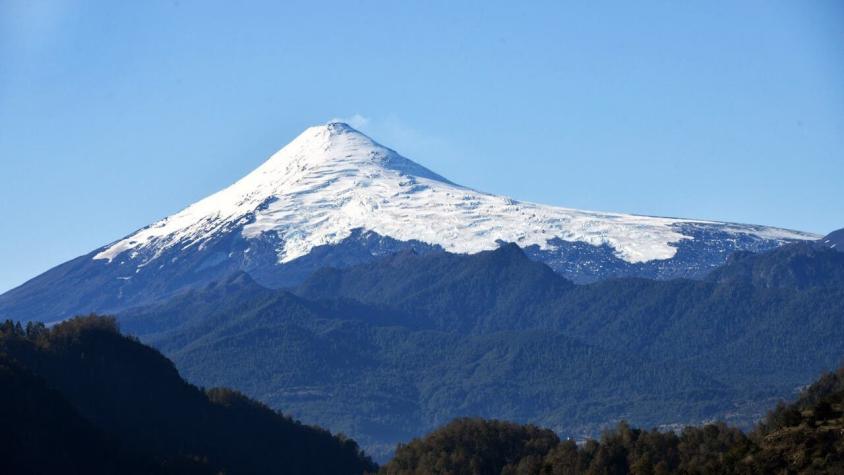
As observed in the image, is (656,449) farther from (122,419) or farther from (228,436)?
(228,436)

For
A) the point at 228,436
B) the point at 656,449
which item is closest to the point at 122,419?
the point at 228,436

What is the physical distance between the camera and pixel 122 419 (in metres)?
172

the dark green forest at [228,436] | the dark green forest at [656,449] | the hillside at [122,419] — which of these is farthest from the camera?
the hillside at [122,419]

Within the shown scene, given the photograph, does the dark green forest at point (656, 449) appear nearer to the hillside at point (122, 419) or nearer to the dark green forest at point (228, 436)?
the dark green forest at point (228, 436)

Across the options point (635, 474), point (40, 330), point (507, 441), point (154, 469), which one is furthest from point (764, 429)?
point (40, 330)

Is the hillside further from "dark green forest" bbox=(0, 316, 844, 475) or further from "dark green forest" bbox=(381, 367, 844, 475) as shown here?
"dark green forest" bbox=(381, 367, 844, 475)

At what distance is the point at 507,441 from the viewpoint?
547 ft

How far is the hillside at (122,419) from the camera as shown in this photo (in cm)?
14812

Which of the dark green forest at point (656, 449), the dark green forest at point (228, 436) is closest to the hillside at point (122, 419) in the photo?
the dark green forest at point (228, 436)

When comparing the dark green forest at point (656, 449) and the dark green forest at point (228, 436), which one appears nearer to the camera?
the dark green forest at point (656, 449)

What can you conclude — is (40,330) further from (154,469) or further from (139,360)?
(154,469)

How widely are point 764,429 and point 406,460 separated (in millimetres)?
36667

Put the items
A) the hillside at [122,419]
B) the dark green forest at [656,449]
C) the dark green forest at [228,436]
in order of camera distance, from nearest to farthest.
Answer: the dark green forest at [656,449] < the dark green forest at [228,436] < the hillside at [122,419]

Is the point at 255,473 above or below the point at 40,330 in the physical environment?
below
